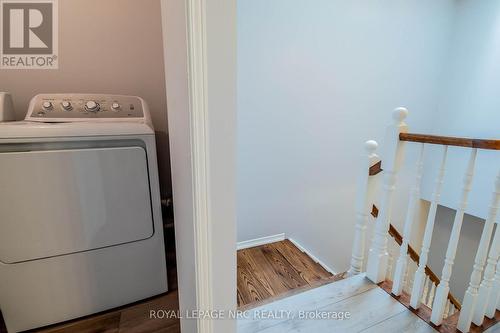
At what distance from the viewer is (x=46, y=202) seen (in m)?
1.09

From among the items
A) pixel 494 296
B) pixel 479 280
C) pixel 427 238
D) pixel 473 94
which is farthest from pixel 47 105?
pixel 473 94

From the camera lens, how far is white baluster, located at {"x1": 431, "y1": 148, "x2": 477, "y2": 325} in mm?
1135

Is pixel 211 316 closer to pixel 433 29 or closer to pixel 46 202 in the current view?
pixel 46 202

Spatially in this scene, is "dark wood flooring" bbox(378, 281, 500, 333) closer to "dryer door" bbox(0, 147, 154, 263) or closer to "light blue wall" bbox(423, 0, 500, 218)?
"dryer door" bbox(0, 147, 154, 263)

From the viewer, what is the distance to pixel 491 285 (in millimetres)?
1211

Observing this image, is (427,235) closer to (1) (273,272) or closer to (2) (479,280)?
(2) (479,280)

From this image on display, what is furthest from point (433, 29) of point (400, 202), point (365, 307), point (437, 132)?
point (365, 307)

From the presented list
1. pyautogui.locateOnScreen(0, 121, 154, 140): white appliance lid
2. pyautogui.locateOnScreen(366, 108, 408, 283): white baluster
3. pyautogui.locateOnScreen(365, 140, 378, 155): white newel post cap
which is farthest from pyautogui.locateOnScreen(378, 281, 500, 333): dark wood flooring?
pyautogui.locateOnScreen(0, 121, 154, 140): white appliance lid

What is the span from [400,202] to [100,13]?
12.8 ft

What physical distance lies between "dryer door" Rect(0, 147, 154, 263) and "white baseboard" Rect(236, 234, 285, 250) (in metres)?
1.40

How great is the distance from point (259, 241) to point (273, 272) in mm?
479

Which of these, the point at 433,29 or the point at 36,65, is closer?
the point at 36,65

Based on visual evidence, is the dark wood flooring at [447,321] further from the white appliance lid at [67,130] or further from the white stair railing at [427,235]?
the white appliance lid at [67,130]

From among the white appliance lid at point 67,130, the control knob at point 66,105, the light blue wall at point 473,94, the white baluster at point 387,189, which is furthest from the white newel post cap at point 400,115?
the light blue wall at point 473,94
